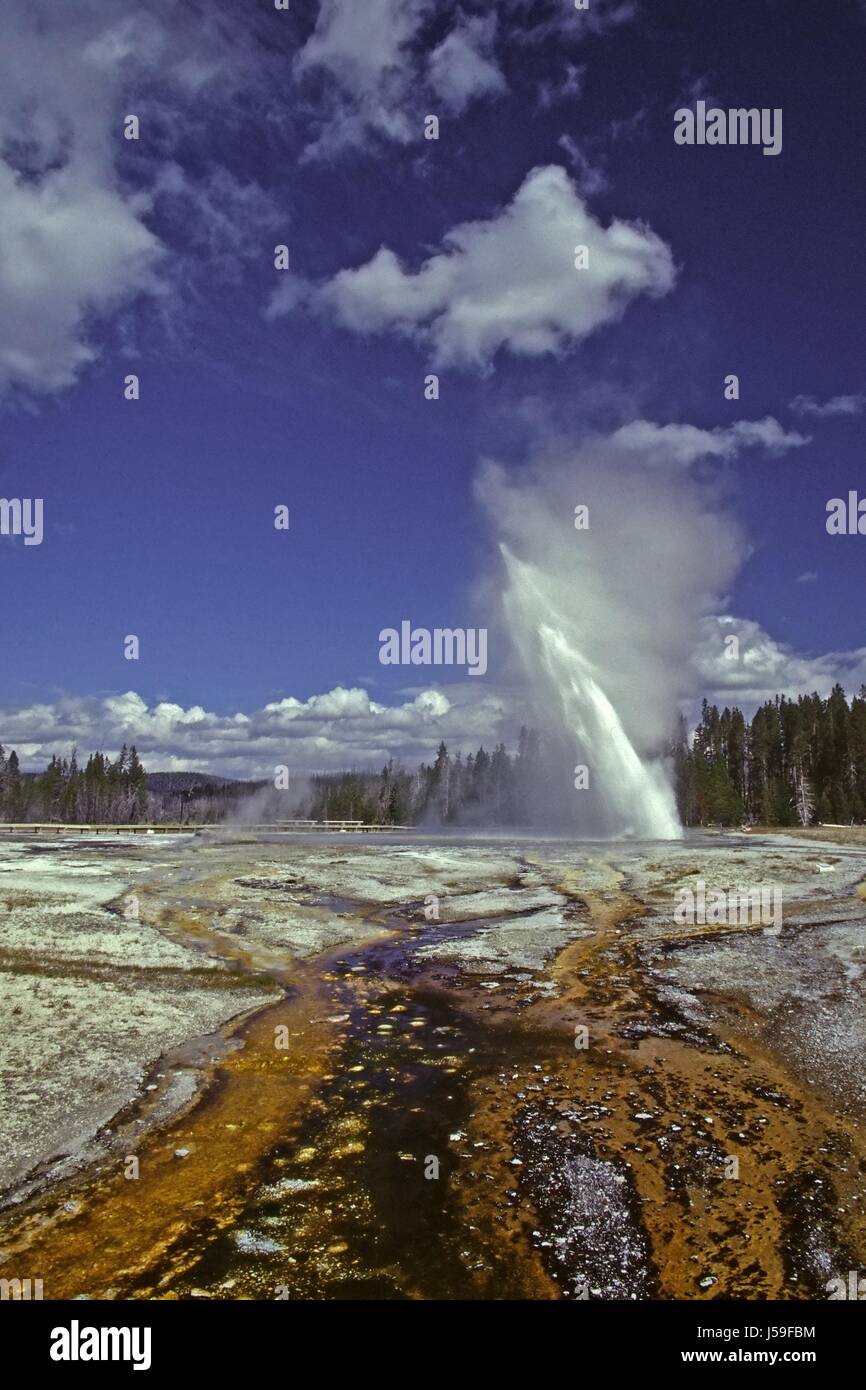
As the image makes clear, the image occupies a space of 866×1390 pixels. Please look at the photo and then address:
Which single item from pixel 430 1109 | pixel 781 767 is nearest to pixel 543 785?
pixel 781 767

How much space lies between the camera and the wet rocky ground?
655cm

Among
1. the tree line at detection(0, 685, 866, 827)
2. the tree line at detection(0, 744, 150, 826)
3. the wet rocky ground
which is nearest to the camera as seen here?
the wet rocky ground

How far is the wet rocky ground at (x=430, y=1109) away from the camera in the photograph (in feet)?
21.5

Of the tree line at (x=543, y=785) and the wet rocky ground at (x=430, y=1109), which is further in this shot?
the tree line at (x=543, y=785)

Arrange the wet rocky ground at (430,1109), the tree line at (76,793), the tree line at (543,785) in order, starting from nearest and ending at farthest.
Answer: the wet rocky ground at (430,1109) → the tree line at (543,785) → the tree line at (76,793)

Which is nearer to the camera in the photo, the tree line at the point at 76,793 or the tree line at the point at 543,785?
the tree line at the point at 543,785

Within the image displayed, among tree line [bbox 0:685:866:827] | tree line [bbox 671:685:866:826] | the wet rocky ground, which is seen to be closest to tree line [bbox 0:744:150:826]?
tree line [bbox 0:685:866:827]

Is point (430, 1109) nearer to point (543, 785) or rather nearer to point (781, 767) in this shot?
point (543, 785)

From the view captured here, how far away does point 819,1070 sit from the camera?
1134 cm

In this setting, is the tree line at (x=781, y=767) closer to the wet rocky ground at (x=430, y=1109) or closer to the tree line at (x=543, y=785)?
the tree line at (x=543, y=785)

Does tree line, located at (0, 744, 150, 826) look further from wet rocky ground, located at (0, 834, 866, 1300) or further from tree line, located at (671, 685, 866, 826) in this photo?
wet rocky ground, located at (0, 834, 866, 1300)

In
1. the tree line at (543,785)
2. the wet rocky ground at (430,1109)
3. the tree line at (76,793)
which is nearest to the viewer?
the wet rocky ground at (430,1109)

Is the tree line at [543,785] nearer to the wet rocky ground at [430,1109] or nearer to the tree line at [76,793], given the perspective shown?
the tree line at [76,793]

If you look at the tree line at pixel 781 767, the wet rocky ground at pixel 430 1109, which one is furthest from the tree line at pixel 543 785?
the wet rocky ground at pixel 430 1109
